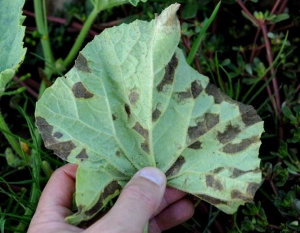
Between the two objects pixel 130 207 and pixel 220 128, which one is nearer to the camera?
pixel 130 207

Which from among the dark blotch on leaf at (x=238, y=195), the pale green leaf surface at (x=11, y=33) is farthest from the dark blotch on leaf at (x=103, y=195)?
the pale green leaf surface at (x=11, y=33)

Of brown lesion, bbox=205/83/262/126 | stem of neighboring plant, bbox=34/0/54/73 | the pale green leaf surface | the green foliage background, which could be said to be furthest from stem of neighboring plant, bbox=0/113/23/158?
brown lesion, bbox=205/83/262/126

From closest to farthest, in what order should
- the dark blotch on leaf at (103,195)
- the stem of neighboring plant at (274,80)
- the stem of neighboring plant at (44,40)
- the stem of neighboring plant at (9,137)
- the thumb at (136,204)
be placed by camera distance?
the thumb at (136,204)
the dark blotch on leaf at (103,195)
the stem of neighboring plant at (9,137)
the stem of neighboring plant at (274,80)
the stem of neighboring plant at (44,40)

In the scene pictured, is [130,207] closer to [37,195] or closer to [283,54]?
[37,195]

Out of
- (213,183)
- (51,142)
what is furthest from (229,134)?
(51,142)

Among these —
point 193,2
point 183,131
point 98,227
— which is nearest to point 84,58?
point 183,131

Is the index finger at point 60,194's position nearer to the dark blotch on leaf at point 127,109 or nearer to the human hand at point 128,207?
the human hand at point 128,207

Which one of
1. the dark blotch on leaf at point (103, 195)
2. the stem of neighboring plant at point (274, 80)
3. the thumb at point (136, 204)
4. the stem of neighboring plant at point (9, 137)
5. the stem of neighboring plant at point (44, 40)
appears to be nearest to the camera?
the thumb at point (136, 204)
